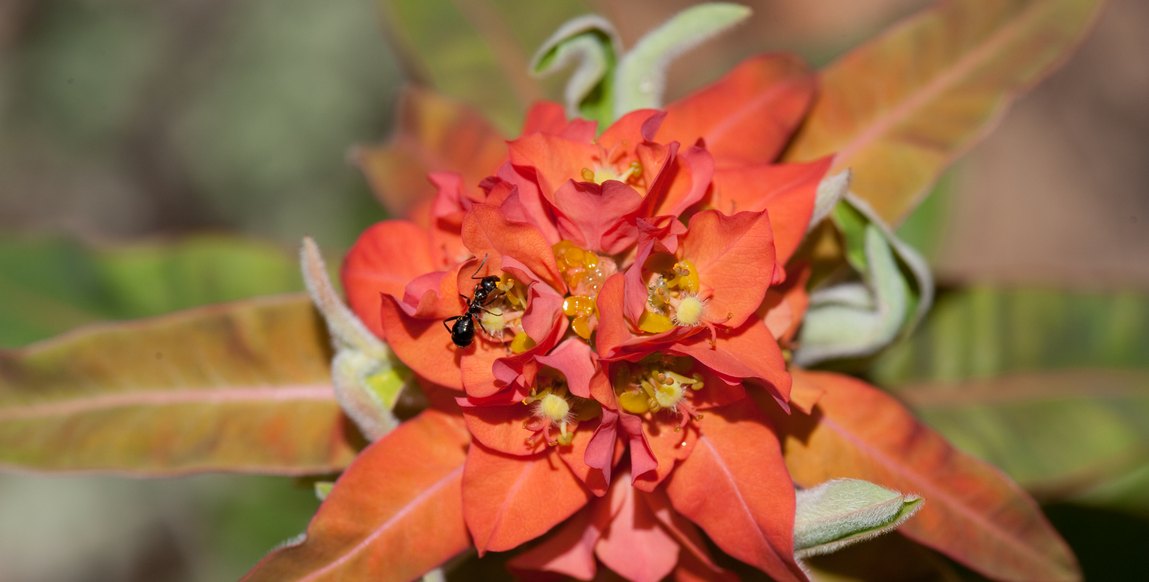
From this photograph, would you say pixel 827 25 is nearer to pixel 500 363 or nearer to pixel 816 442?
pixel 816 442

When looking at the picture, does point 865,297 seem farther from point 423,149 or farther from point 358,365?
point 423,149

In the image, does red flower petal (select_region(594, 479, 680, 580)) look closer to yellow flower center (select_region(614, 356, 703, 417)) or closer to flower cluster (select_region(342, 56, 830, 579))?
flower cluster (select_region(342, 56, 830, 579))

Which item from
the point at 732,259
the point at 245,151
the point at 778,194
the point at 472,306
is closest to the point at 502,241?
the point at 472,306

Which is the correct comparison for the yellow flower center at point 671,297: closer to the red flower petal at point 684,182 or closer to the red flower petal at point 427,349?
the red flower petal at point 684,182

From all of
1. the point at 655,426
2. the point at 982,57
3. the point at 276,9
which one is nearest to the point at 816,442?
the point at 655,426

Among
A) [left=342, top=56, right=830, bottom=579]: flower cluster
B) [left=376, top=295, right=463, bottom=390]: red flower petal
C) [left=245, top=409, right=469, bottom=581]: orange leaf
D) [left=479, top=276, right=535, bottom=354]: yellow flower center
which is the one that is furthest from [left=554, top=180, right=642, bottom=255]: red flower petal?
[left=245, top=409, right=469, bottom=581]: orange leaf

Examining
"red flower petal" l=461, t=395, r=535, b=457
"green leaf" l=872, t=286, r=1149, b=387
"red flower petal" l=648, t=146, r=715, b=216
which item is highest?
"red flower petal" l=648, t=146, r=715, b=216

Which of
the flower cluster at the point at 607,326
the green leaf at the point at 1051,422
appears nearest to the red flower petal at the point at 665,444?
the flower cluster at the point at 607,326
